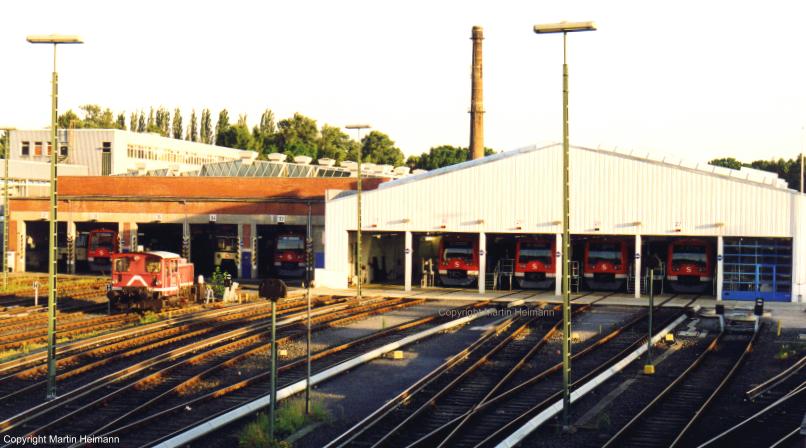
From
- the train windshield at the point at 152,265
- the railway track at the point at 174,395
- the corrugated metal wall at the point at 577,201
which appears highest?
the corrugated metal wall at the point at 577,201

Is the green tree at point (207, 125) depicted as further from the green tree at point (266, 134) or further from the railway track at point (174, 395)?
the railway track at point (174, 395)

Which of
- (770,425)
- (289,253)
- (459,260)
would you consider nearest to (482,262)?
(459,260)

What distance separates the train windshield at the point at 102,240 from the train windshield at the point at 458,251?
21.2 m

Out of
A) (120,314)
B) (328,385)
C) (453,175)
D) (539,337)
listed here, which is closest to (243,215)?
(453,175)

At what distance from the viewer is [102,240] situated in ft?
181

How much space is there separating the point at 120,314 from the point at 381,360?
14453 mm

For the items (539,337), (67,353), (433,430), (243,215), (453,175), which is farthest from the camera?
(243,215)

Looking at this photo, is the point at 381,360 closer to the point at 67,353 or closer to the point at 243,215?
the point at 67,353

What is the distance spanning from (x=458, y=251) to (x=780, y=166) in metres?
84.1

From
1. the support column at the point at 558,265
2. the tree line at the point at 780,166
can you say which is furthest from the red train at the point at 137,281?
the tree line at the point at 780,166

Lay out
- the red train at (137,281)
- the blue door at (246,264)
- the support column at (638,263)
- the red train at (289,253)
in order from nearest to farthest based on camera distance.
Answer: the red train at (137,281)
the support column at (638,263)
the red train at (289,253)
the blue door at (246,264)

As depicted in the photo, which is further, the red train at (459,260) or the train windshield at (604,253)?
the red train at (459,260)

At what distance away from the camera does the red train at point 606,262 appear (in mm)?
45938

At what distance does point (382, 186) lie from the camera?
4741 centimetres
